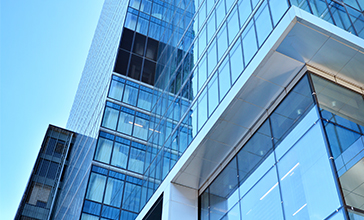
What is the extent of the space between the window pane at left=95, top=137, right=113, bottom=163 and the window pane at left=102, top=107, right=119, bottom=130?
1496 mm

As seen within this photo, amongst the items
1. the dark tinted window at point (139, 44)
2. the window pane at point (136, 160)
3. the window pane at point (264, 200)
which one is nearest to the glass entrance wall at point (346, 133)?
the window pane at point (264, 200)

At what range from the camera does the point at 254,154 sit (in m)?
18.0

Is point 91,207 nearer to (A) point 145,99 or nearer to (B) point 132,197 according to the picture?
(B) point 132,197

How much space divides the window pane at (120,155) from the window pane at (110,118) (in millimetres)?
1977

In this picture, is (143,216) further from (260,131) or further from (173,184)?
(260,131)

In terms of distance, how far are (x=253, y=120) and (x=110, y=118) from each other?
20968mm

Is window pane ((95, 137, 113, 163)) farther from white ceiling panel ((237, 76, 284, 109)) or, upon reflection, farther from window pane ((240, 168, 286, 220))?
white ceiling panel ((237, 76, 284, 109))

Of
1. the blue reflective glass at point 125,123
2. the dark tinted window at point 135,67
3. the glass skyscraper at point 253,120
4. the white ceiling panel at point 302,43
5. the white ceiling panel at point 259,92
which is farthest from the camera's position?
the dark tinted window at point 135,67

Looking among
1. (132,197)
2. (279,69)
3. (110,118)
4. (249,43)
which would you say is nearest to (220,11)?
(249,43)

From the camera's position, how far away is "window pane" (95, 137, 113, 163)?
34.8 meters

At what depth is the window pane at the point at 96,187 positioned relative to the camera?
32.7m

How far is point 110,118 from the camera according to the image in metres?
37.2

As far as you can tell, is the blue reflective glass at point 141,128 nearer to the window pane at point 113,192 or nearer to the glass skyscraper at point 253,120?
the glass skyscraper at point 253,120

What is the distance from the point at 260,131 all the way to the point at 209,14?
922cm
